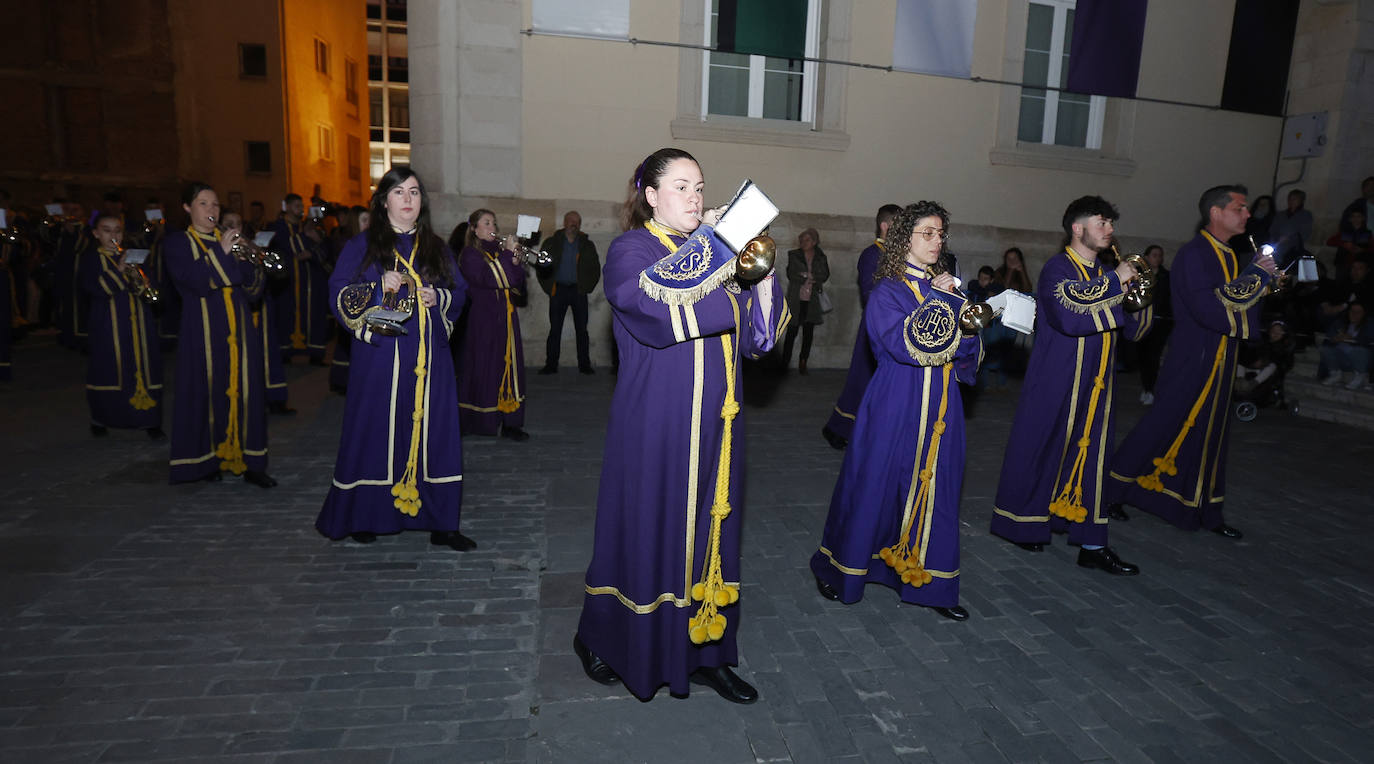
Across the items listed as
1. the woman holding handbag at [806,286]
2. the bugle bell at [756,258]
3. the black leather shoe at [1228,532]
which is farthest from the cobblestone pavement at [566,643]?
the woman holding handbag at [806,286]

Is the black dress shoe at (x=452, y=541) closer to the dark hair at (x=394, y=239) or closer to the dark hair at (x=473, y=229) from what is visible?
the dark hair at (x=394, y=239)

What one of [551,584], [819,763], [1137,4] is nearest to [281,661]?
[551,584]

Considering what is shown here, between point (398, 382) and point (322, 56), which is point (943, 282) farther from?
point (322, 56)

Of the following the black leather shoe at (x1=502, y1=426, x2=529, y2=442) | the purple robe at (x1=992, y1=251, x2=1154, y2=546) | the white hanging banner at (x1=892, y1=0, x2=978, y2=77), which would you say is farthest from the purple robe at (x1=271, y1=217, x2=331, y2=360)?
the purple robe at (x1=992, y1=251, x2=1154, y2=546)

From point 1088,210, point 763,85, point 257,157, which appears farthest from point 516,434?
point 257,157

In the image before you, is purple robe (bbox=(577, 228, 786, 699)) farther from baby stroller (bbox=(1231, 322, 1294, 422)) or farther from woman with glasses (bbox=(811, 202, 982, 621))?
baby stroller (bbox=(1231, 322, 1294, 422))

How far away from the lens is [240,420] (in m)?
6.09

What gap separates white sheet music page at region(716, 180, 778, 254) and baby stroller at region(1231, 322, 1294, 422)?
396 inches

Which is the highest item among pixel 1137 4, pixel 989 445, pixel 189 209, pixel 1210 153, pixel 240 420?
pixel 1137 4

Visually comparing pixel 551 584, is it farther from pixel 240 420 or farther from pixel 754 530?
pixel 240 420

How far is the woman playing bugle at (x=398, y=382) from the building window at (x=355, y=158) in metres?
30.2

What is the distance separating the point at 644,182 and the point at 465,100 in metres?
8.43

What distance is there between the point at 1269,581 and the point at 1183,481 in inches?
34.8

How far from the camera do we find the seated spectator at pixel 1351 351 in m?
10.6
